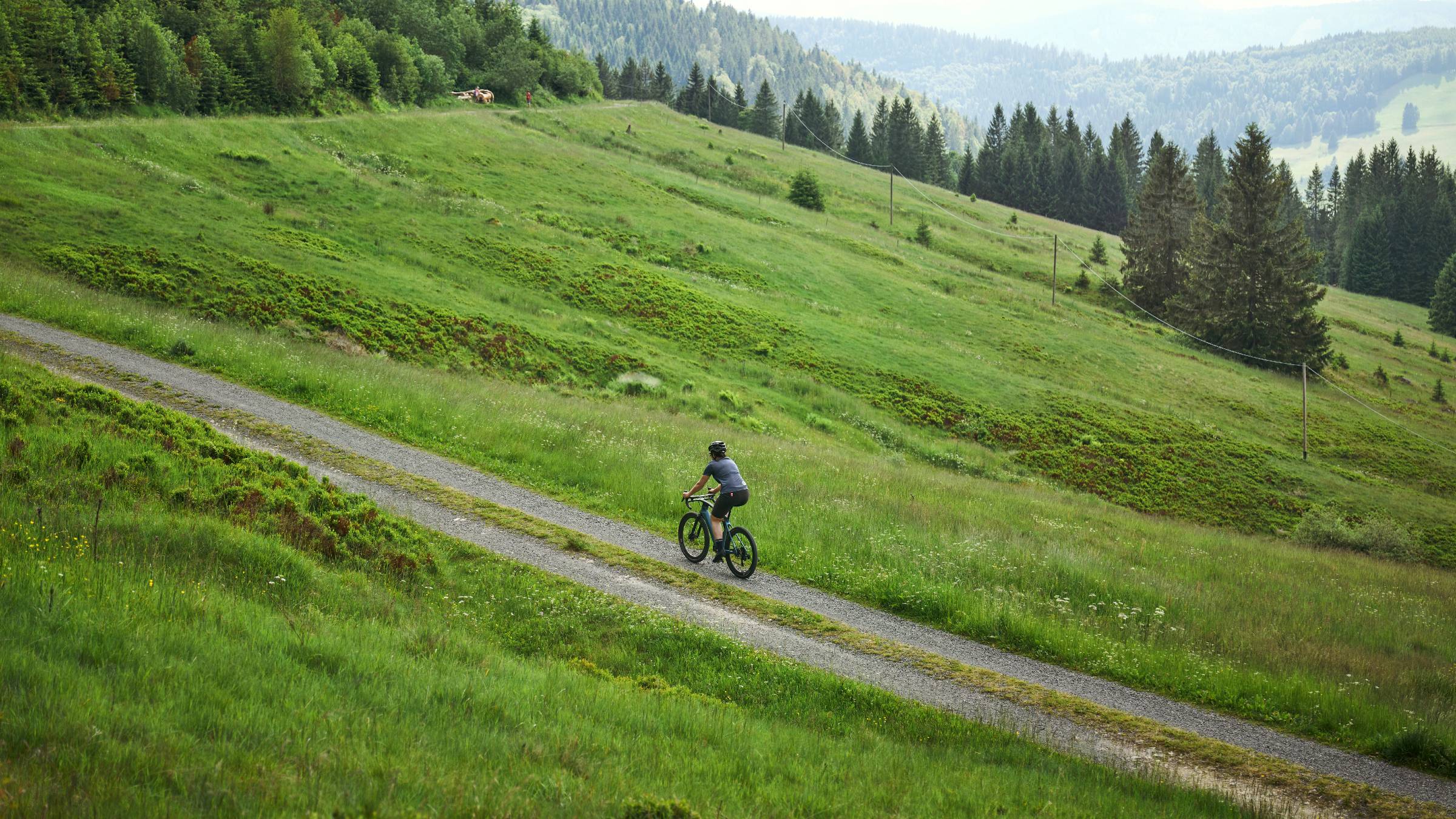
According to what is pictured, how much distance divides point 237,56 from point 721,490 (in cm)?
6315

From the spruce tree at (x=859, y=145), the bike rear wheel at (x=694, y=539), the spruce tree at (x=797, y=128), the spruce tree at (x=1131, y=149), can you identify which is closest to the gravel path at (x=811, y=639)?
the bike rear wheel at (x=694, y=539)

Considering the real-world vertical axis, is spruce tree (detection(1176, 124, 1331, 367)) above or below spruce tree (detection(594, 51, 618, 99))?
below

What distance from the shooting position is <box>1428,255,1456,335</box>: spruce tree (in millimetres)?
102375

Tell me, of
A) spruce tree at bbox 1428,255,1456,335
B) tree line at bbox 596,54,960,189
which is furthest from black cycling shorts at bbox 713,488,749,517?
tree line at bbox 596,54,960,189

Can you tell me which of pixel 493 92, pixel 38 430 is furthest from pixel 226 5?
pixel 38 430

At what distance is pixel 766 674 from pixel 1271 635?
10140mm

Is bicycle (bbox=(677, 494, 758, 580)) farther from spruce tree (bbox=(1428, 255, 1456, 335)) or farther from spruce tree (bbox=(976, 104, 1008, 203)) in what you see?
spruce tree (bbox=(976, 104, 1008, 203))

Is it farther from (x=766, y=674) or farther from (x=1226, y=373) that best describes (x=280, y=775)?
(x=1226, y=373)

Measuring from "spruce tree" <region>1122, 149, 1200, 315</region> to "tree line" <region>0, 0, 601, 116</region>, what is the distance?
72.2 m

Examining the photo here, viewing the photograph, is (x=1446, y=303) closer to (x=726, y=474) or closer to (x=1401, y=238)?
(x=1401, y=238)

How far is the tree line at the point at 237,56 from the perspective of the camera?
46344 mm

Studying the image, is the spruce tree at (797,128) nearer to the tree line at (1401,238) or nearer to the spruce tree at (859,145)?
the spruce tree at (859,145)

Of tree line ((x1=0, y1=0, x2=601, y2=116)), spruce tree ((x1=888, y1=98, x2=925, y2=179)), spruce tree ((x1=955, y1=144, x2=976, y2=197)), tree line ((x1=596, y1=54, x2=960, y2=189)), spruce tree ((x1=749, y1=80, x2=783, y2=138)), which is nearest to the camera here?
tree line ((x1=0, y1=0, x2=601, y2=116))

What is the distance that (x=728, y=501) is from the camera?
15648mm
